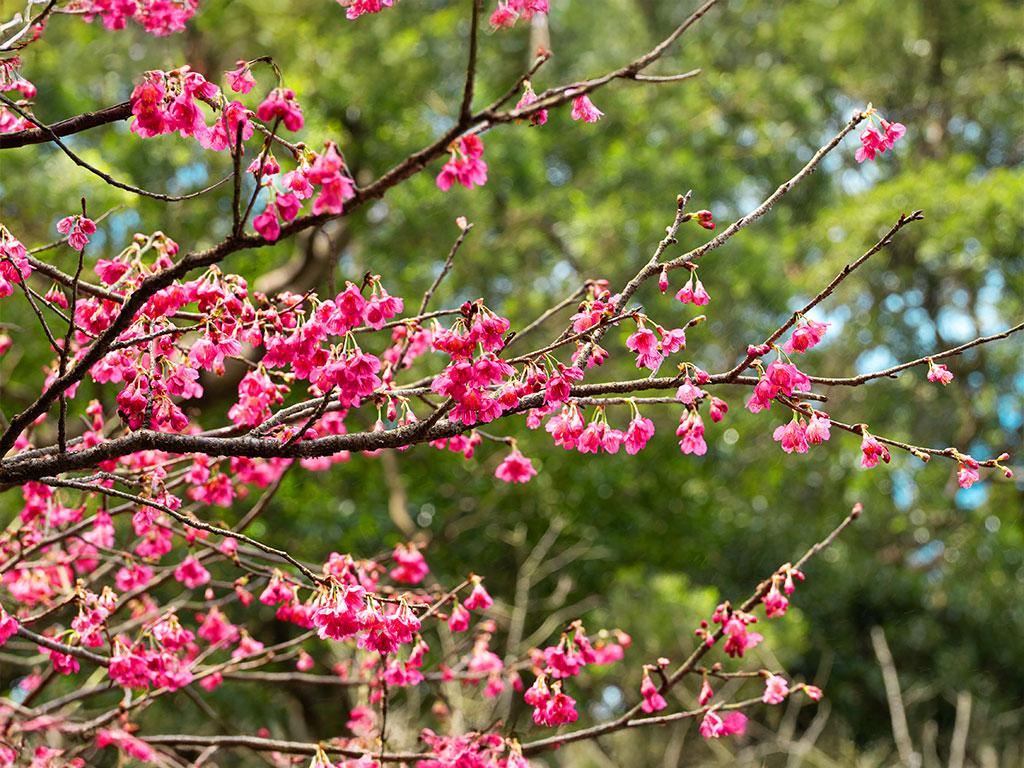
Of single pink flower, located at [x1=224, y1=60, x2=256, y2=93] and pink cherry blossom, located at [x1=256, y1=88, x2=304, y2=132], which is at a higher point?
single pink flower, located at [x1=224, y1=60, x2=256, y2=93]

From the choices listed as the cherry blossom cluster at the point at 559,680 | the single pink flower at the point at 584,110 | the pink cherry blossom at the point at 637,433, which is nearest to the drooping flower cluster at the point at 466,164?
the single pink flower at the point at 584,110

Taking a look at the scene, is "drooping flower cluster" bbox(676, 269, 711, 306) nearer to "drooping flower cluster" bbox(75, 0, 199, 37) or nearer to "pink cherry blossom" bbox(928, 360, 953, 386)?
"pink cherry blossom" bbox(928, 360, 953, 386)

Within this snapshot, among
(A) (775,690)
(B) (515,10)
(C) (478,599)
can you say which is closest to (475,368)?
(B) (515,10)

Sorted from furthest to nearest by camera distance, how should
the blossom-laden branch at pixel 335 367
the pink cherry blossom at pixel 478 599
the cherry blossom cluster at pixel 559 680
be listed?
the pink cherry blossom at pixel 478 599 < the cherry blossom cluster at pixel 559 680 < the blossom-laden branch at pixel 335 367

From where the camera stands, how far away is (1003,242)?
25.3ft

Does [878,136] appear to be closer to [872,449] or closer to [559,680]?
[872,449]

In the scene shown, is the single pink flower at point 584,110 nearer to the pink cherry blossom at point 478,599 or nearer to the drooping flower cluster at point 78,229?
the drooping flower cluster at point 78,229

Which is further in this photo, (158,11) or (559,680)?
(559,680)

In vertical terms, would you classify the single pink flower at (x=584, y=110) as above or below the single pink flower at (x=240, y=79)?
below

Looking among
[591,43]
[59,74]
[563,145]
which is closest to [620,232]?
[563,145]

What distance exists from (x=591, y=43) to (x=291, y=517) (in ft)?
17.9

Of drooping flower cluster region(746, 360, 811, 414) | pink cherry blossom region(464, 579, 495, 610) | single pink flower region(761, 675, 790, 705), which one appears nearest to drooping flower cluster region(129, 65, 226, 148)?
drooping flower cluster region(746, 360, 811, 414)

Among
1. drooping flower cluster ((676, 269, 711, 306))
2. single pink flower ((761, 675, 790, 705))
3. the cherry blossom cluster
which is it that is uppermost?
drooping flower cluster ((676, 269, 711, 306))

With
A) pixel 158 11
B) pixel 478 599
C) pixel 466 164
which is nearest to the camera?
pixel 466 164
